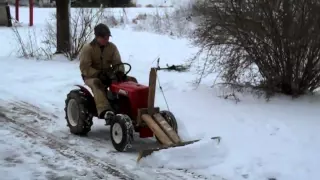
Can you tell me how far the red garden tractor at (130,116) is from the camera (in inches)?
255

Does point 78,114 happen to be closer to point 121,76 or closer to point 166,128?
point 121,76

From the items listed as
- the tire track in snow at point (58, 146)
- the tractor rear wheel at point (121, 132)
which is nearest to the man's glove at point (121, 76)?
the tractor rear wheel at point (121, 132)

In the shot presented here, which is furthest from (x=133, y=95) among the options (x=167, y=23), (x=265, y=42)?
(x=167, y=23)

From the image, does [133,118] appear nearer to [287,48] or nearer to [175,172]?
[175,172]

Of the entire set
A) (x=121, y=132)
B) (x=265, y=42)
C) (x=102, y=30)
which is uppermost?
(x=102, y=30)

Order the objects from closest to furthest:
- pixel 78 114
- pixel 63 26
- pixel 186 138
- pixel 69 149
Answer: pixel 69 149 → pixel 186 138 → pixel 78 114 → pixel 63 26

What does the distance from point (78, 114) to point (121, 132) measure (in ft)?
3.59

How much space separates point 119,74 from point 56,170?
1911mm

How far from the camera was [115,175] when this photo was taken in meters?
5.77

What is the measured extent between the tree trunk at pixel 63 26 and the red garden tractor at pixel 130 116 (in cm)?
682

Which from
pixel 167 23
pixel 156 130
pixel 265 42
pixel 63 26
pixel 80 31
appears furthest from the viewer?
pixel 167 23

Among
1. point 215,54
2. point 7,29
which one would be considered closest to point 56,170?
point 215,54

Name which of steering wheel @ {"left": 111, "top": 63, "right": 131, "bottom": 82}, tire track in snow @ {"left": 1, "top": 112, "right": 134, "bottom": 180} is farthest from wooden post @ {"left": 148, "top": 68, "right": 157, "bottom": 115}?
tire track in snow @ {"left": 1, "top": 112, "right": 134, "bottom": 180}

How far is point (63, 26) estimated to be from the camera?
1412 centimetres
